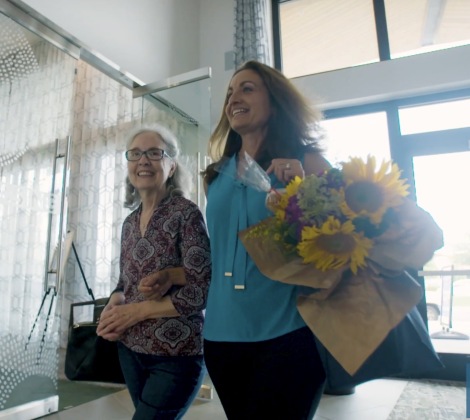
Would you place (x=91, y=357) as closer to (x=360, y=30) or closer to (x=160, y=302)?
(x=160, y=302)

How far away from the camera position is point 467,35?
10.5 ft

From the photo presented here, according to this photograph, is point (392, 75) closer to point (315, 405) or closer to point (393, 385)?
point (393, 385)

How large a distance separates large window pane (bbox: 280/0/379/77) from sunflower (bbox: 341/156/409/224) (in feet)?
11.0

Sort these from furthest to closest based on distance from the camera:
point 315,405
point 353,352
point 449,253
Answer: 1. point 449,253
2. point 315,405
3. point 353,352

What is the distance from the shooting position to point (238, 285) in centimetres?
79

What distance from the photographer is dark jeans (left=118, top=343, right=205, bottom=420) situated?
3.06ft

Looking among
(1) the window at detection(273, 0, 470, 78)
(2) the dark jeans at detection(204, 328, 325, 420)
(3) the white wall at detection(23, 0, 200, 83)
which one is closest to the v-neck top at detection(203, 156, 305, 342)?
(2) the dark jeans at detection(204, 328, 325, 420)

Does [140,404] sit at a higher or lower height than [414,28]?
lower

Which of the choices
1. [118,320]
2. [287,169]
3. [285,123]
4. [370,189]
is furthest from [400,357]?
[118,320]

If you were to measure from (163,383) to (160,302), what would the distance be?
20cm

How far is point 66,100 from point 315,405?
2402 millimetres

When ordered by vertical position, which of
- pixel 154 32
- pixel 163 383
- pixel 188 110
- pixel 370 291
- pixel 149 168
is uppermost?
pixel 154 32

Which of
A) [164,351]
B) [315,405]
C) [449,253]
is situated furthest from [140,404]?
[449,253]

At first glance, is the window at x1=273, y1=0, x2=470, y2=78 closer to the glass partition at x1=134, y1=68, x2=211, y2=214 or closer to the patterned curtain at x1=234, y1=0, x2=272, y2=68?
the patterned curtain at x1=234, y1=0, x2=272, y2=68
